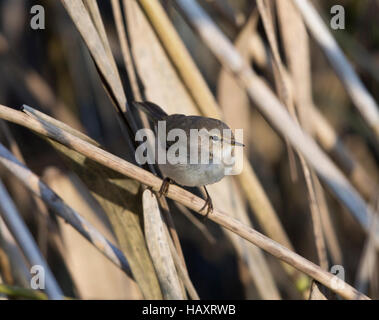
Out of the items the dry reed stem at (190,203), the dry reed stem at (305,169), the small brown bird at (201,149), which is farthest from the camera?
the small brown bird at (201,149)

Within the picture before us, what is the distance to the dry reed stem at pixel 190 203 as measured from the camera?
1366 millimetres

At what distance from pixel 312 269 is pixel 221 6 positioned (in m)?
1.31

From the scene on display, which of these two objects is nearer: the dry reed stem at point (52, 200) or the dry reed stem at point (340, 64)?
the dry reed stem at point (52, 200)

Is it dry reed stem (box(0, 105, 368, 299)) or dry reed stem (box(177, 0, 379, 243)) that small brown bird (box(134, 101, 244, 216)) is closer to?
dry reed stem (box(177, 0, 379, 243))

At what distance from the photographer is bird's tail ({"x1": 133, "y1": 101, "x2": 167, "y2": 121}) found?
1.93 meters

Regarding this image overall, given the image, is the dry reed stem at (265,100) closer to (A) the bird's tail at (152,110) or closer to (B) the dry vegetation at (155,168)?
(B) the dry vegetation at (155,168)

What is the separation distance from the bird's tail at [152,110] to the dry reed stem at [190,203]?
53 centimetres

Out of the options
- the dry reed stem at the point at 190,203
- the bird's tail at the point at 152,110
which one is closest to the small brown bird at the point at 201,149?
the bird's tail at the point at 152,110

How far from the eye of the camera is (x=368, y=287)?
220 centimetres

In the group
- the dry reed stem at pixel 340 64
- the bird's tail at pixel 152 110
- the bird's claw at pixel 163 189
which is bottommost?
the bird's claw at pixel 163 189

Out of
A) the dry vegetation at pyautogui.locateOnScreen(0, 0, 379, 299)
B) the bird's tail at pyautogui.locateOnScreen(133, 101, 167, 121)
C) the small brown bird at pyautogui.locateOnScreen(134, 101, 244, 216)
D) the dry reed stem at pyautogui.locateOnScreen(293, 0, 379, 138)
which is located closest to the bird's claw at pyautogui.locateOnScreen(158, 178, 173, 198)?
the dry vegetation at pyautogui.locateOnScreen(0, 0, 379, 299)

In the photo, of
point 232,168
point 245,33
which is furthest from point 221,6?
point 232,168

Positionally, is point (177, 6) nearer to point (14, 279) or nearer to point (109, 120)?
point (14, 279)

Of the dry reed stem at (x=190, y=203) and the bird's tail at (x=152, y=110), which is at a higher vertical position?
the bird's tail at (x=152, y=110)
